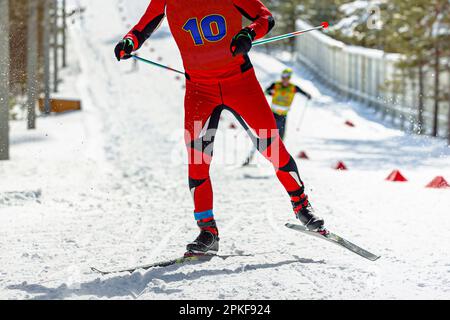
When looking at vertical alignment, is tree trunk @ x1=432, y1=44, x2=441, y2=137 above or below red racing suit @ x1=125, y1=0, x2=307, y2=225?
below

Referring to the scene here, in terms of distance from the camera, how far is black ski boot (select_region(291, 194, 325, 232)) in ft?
19.5

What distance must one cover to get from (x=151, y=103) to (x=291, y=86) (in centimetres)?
1434

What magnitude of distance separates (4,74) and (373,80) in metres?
15.7

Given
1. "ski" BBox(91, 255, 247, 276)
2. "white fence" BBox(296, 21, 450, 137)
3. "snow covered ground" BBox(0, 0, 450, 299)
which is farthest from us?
"white fence" BBox(296, 21, 450, 137)

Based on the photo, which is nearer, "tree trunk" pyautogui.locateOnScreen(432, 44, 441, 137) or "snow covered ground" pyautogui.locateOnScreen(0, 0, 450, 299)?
"snow covered ground" pyautogui.locateOnScreen(0, 0, 450, 299)

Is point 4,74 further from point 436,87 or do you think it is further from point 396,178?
point 436,87

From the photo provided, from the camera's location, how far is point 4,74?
11.4 metres

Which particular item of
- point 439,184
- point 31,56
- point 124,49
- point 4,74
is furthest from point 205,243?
point 31,56

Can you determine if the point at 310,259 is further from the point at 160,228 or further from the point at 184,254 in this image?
the point at 160,228

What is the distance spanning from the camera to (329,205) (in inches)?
342

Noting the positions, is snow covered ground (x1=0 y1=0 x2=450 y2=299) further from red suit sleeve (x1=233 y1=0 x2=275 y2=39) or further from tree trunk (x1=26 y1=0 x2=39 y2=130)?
red suit sleeve (x1=233 y1=0 x2=275 y2=39)

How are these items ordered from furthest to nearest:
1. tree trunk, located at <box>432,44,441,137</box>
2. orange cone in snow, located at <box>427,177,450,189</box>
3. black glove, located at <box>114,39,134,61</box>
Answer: tree trunk, located at <box>432,44,441,137</box>, orange cone in snow, located at <box>427,177,450,189</box>, black glove, located at <box>114,39,134,61</box>

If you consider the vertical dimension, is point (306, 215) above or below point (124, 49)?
below

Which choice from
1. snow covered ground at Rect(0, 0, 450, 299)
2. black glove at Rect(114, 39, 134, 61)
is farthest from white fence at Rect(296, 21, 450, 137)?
black glove at Rect(114, 39, 134, 61)
